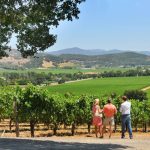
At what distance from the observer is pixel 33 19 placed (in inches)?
674

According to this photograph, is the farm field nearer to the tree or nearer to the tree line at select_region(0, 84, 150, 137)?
the tree line at select_region(0, 84, 150, 137)

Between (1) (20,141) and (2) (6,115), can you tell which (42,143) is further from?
(2) (6,115)

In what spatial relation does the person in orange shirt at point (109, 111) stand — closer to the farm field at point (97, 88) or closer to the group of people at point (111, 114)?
A: the group of people at point (111, 114)

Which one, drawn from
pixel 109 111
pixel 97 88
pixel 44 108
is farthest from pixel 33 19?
pixel 97 88

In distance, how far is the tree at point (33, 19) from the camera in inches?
635

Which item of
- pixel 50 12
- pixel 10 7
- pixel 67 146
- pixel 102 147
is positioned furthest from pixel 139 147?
pixel 10 7

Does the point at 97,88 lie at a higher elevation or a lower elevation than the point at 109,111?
higher

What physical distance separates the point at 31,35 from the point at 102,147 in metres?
5.26

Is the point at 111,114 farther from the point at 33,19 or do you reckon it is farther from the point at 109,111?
the point at 33,19

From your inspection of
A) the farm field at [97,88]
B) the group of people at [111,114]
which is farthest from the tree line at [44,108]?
the farm field at [97,88]

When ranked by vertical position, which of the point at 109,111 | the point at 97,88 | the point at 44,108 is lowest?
the point at 109,111

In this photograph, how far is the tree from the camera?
1612cm

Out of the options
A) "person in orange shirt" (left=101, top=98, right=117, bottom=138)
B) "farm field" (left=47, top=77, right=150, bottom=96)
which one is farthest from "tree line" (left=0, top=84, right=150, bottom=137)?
"farm field" (left=47, top=77, right=150, bottom=96)

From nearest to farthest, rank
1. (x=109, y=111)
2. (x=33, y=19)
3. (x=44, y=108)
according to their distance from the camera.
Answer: (x=33, y=19) → (x=109, y=111) → (x=44, y=108)
